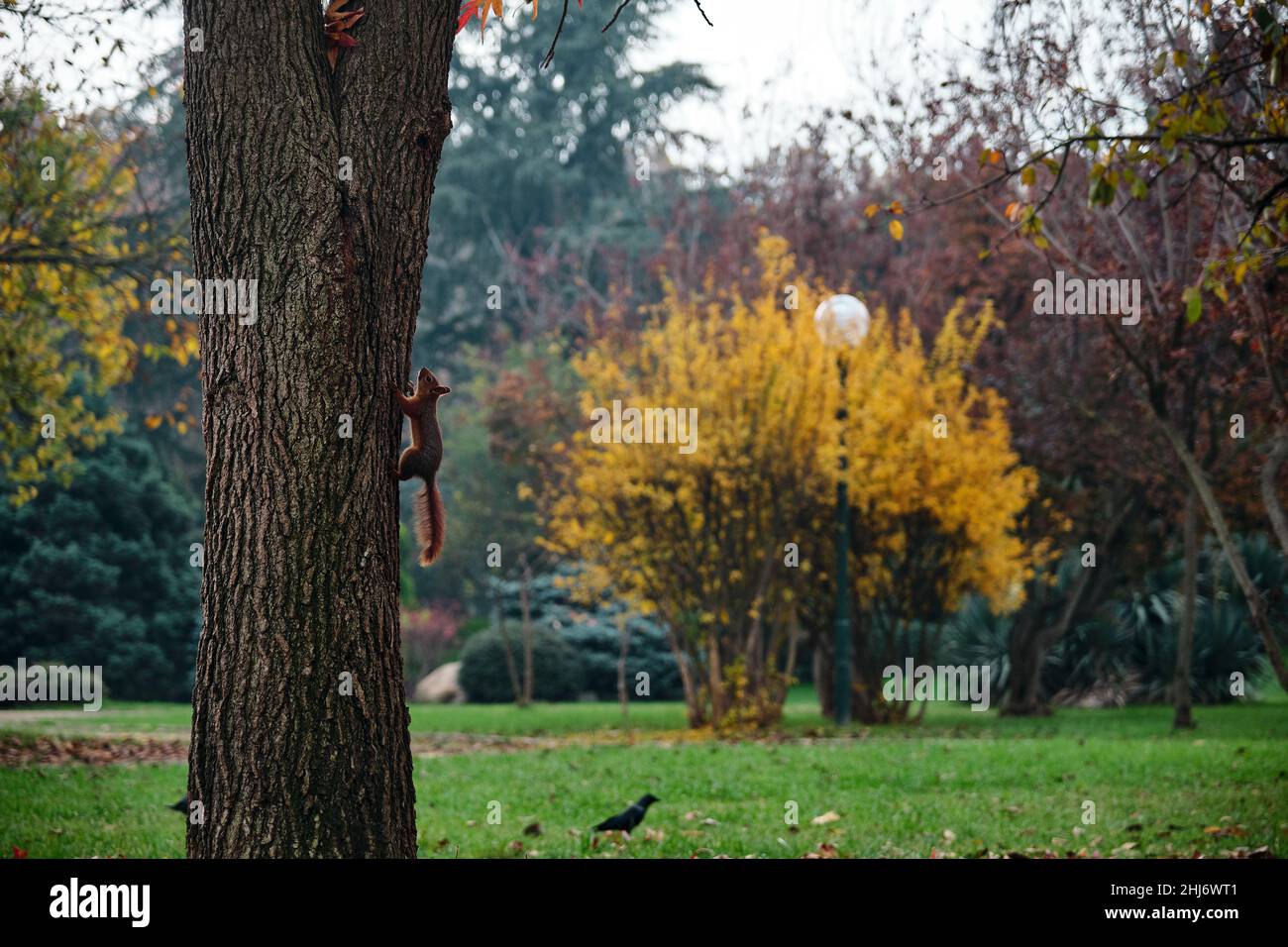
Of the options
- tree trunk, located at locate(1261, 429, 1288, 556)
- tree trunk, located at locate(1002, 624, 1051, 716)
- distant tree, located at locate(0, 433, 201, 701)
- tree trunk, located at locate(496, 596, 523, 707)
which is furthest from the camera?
distant tree, located at locate(0, 433, 201, 701)

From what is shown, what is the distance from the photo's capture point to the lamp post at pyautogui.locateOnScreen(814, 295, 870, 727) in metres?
12.6

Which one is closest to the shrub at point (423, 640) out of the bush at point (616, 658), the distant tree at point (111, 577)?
the bush at point (616, 658)

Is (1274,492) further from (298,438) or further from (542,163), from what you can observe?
(542,163)

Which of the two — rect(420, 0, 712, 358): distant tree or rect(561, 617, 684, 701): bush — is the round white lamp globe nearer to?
rect(561, 617, 684, 701): bush

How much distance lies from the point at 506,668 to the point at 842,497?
9738mm

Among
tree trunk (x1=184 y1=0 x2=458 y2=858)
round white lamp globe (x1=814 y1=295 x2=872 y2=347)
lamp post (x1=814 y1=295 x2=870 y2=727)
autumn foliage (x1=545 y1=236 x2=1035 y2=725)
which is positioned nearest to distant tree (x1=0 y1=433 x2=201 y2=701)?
autumn foliage (x1=545 y1=236 x2=1035 y2=725)

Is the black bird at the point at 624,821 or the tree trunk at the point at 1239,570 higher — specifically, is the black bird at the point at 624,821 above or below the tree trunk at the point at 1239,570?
below

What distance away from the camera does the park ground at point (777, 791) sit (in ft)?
20.8

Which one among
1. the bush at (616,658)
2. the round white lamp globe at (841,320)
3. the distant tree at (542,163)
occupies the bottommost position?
the bush at (616,658)

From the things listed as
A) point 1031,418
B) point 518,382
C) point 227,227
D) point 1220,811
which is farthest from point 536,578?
point 227,227

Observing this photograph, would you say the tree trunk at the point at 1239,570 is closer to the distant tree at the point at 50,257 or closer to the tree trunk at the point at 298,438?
the tree trunk at the point at 298,438

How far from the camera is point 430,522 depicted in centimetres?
520

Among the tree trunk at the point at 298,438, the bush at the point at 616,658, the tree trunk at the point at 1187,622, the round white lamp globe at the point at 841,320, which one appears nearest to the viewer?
the tree trunk at the point at 298,438

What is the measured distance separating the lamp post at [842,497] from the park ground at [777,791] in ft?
1.79
